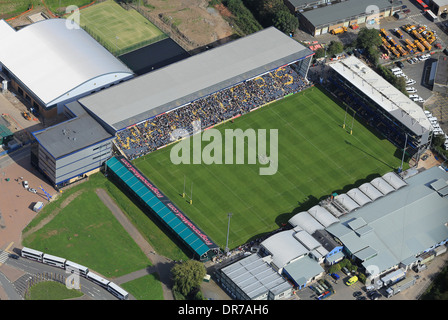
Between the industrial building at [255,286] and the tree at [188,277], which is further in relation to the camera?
the tree at [188,277]

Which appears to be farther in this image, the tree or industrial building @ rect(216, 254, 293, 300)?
the tree

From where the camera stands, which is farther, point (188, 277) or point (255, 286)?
point (255, 286)

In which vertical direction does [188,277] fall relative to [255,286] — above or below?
above

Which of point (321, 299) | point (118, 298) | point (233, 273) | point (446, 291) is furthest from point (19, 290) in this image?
point (446, 291)
